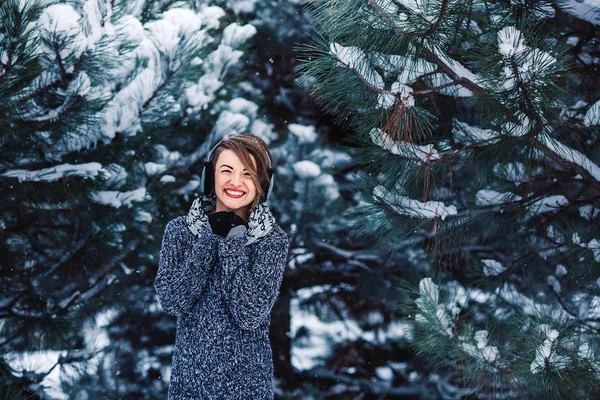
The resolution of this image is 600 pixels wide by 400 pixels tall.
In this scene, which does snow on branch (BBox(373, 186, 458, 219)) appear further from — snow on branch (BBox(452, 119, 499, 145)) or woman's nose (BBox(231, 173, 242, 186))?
woman's nose (BBox(231, 173, 242, 186))

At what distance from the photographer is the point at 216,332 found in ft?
4.09

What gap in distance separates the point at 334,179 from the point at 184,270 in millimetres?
2025

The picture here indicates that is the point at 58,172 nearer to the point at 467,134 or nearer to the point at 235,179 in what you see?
the point at 235,179

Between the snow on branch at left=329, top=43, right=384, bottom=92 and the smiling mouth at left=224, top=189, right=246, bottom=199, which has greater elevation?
the snow on branch at left=329, top=43, right=384, bottom=92

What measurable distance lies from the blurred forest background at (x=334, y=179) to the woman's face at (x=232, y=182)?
15.6 inches

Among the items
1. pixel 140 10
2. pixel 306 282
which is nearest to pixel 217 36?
pixel 140 10

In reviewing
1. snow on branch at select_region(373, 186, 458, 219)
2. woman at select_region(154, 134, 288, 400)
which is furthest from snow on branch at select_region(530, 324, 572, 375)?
woman at select_region(154, 134, 288, 400)

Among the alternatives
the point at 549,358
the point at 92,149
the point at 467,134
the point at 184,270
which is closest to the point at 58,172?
the point at 92,149

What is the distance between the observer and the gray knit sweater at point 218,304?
1222 mm

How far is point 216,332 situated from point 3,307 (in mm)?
1455

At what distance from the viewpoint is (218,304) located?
1.26 meters

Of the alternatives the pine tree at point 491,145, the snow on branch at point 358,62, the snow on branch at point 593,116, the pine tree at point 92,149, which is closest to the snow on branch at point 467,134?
the pine tree at point 491,145

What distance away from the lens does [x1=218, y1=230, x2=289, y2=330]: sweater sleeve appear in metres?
1.21

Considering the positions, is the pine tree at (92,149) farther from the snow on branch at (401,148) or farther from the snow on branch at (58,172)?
the snow on branch at (401,148)
